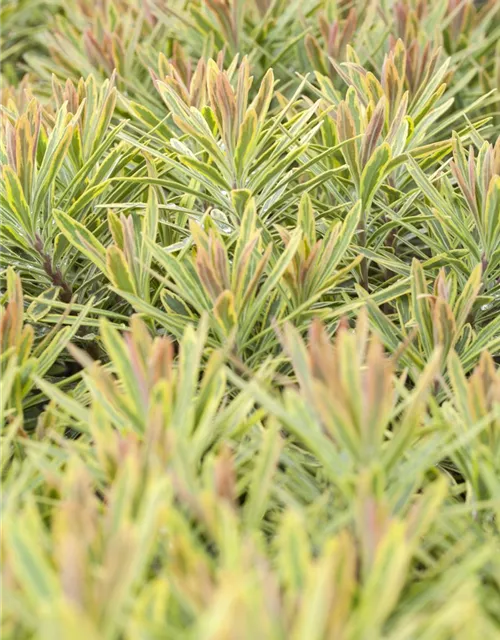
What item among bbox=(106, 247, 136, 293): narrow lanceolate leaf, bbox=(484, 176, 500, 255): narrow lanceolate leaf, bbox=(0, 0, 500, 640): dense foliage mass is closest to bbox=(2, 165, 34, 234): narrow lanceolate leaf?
bbox=(0, 0, 500, 640): dense foliage mass

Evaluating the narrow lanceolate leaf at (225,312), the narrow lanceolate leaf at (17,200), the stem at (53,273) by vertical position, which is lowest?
the stem at (53,273)

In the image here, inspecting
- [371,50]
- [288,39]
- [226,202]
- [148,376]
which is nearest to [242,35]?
[288,39]

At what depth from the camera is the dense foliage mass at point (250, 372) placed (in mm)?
555

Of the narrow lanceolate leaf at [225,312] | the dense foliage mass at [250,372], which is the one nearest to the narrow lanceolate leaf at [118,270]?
the dense foliage mass at [250,372]

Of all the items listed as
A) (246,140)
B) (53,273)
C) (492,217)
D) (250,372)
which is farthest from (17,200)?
(492,217)

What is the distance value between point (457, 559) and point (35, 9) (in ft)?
7.22

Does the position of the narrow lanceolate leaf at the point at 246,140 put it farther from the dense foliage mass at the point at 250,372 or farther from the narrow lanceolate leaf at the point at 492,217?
the narrow lanceolate leaf at the point at 492,217

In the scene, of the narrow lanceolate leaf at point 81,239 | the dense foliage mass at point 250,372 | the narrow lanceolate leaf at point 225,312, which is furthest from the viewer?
the narrow lanceolate leaf at point 81,239

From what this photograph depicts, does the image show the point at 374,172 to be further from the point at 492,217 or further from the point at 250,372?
the point at 250,372

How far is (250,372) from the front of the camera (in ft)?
2.51

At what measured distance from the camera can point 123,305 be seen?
3.60 ft

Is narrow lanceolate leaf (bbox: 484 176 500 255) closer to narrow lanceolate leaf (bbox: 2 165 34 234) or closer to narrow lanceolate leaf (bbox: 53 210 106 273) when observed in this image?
narrow lanceolate leaf (bbox: 53 210 106 273)

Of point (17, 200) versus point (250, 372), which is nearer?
point (250, 372)

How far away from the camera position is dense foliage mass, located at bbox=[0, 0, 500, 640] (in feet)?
1.82
